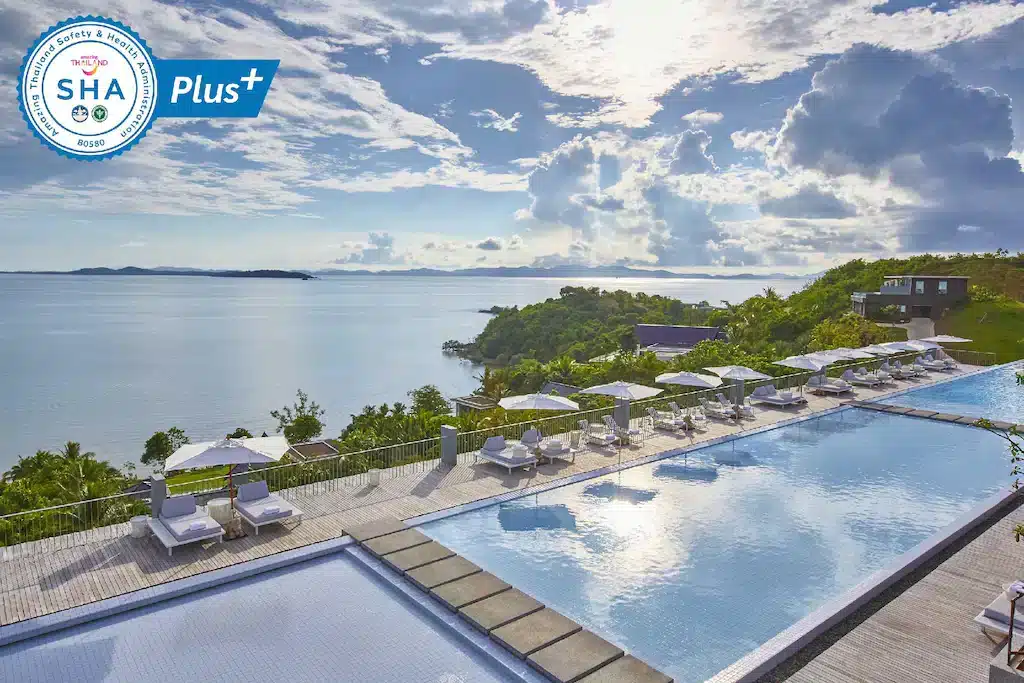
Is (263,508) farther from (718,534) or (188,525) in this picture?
(718,534)

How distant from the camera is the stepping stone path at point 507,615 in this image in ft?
24.0

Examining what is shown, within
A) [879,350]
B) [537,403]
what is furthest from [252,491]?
[879,350]

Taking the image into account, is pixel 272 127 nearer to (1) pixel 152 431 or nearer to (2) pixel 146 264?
(1) pixel 152 431

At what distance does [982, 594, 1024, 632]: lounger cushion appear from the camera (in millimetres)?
7624

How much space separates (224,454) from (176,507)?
108cm

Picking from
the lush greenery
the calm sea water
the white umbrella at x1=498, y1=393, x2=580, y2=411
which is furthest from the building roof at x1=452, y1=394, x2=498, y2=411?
the white umbrella at x1=498, y1=393, x2=580, y2=411

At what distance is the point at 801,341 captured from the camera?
47.7 metres

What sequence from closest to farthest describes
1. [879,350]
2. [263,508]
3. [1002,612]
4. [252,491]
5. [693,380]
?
[1002,612]
[263,508]
[252,491]
[693,380]
[879,350]

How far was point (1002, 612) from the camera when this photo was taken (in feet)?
25.5

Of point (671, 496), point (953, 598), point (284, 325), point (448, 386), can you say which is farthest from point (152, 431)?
point (284, 325)

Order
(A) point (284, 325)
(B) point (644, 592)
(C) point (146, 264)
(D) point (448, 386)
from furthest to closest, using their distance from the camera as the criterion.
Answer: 1. (A) point (284, 325)
2. (C) point (146, 264)
3. (D) point (448, 386)
4. (B) point (644, 592)

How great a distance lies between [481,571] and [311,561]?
2754 mm

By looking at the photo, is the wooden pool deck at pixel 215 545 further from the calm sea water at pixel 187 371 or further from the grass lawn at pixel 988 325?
the calm sea water at pixel 187 371

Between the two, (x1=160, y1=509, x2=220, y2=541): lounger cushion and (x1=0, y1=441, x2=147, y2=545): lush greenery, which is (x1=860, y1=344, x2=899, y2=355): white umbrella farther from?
(x1=0, y1=441, x2=147, y2=545): lush greenery
